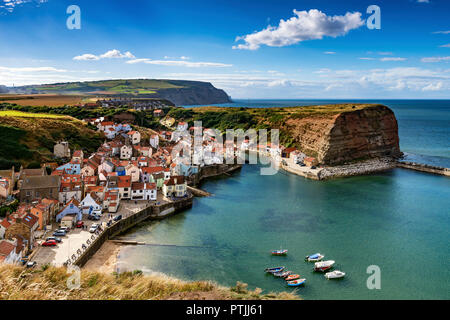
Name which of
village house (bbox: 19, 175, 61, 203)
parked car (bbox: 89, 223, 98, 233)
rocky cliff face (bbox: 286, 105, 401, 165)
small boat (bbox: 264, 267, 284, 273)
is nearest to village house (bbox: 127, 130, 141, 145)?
village house (bbox: 19, 175, 61, 203)

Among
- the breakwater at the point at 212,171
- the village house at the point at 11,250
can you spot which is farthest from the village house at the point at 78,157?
the village house at the point at 11,250

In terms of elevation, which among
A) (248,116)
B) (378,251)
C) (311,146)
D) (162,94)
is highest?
(162,94)

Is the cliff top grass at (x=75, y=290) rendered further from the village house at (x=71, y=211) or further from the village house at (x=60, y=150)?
the village house at (x=60, y=150)

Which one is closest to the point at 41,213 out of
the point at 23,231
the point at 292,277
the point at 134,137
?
the point at 23,231
